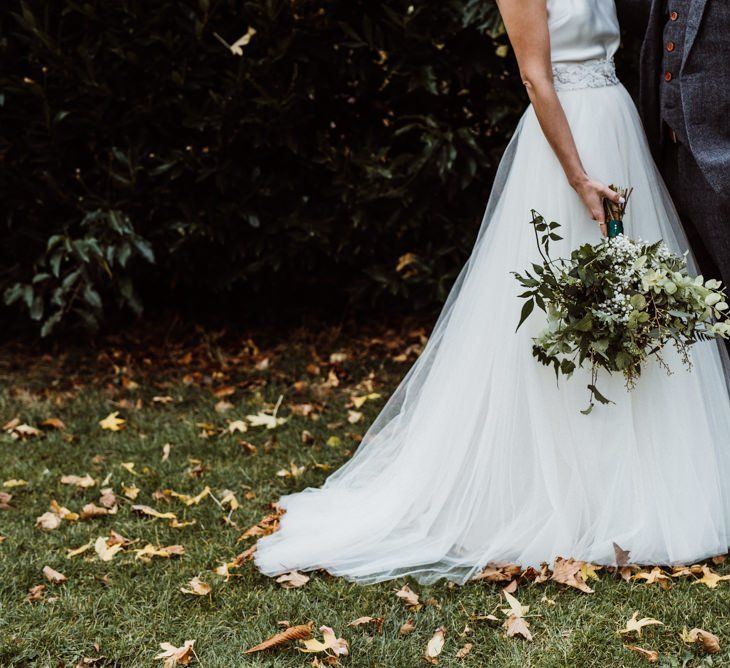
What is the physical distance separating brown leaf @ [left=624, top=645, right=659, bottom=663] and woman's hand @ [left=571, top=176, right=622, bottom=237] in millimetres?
1247

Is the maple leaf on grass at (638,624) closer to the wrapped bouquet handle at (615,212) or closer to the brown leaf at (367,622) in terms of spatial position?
the brown leaf at (367,622)

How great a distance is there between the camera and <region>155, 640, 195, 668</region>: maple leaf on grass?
2.47m

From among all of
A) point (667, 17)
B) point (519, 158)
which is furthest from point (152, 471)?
point (667, 17)

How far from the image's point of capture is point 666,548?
2785mm

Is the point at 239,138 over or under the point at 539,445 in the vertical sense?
over

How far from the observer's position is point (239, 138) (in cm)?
503

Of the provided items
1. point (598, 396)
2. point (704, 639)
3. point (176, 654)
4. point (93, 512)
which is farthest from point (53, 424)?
point (704, 639)

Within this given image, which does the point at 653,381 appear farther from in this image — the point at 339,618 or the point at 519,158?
the point at 339,618

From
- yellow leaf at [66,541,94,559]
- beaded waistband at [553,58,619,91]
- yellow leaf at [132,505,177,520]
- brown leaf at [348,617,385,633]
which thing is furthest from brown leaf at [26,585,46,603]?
beaded waistband at [553,58,619,91]

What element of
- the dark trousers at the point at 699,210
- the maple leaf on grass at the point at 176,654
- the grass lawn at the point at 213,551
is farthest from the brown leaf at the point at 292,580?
the dark trousers at the point at 699,210

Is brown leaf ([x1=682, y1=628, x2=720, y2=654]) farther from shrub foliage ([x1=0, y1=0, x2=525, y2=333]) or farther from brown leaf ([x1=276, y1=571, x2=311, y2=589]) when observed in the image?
shrub foliage ([x1=0, y1=0, x2=525, y2=333])

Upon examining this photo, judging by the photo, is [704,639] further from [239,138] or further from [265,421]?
[239,138]

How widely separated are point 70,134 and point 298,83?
1328mm

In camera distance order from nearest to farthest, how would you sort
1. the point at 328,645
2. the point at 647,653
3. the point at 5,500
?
the point at 647,653, the point at 328,645, the point at 5,500
